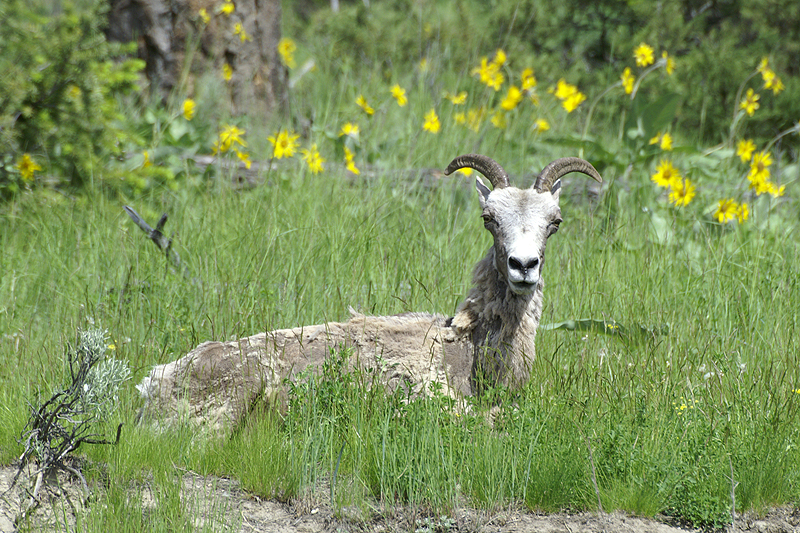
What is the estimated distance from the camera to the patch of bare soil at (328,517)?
3084mm

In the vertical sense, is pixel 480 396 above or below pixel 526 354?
below

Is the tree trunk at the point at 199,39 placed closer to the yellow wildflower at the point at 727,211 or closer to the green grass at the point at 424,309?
the green grass at the point at 424,309

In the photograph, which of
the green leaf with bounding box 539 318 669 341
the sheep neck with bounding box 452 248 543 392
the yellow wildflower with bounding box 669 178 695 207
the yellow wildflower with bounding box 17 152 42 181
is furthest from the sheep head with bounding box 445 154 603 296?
the yellow wildflower with bounding box 17 152 42 181

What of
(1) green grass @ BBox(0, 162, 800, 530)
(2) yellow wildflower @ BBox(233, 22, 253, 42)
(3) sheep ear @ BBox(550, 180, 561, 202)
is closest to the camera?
(1) green grass @ BBox(0, 162, 800, 530)

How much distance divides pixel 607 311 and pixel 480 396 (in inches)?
53.6

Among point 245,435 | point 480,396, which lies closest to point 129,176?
point 245,435

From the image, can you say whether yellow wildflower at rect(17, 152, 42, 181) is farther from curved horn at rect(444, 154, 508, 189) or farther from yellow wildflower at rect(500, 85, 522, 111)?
yellow wildflower at rect(500, 85, 522, 111)

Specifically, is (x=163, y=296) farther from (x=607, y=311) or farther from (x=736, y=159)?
(x=736, y=159)

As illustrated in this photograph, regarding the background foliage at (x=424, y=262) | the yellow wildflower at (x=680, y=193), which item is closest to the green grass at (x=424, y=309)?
the background foliage at (x=424, y=262)

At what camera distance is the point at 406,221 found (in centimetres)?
608


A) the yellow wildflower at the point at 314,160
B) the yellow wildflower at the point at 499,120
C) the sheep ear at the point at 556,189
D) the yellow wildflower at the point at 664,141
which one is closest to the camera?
the sheep ear at the point at 556,189

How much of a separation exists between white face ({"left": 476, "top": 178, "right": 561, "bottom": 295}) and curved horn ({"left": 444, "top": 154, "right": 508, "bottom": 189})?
11cm

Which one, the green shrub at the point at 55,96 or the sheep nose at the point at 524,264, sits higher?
the green shrub at the point at 55,96

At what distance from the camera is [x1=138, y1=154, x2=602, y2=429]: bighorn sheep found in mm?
3812
